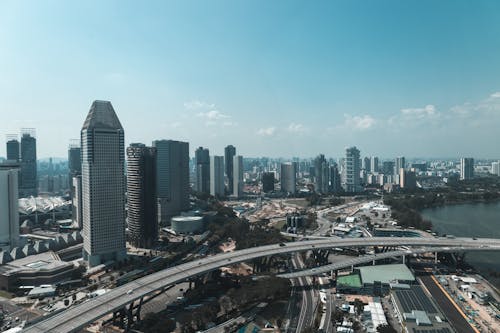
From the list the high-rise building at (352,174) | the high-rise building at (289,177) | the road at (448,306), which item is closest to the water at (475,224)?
the road at (448,306)

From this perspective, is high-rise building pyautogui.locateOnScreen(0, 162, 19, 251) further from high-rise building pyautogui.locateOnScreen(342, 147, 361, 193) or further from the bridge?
high-rise building pyautogui.locateOnScreen(342, 147, 361, 193)

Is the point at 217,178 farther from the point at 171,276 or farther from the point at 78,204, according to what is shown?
the point at 171,276

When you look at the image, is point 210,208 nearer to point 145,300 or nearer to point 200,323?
point 145,300

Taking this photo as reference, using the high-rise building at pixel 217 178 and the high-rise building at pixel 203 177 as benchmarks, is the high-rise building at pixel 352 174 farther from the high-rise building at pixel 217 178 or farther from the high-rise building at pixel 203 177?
the high-rise building at pixel 203 177

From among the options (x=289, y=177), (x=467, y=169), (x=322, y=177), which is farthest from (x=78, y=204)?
(x=467, y=169)

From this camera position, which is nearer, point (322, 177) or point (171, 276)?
point (171, 276)
